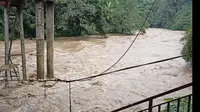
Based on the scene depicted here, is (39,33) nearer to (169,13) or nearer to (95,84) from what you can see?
(95,84)

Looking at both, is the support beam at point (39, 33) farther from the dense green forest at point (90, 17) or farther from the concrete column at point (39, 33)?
the dense green forest at point (90, 17)

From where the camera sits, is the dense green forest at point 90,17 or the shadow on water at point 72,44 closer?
the shadow on water at point 72,44

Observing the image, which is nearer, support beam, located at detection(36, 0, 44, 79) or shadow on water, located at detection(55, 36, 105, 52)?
support beam, located at detection(36, 0, 44, 79)

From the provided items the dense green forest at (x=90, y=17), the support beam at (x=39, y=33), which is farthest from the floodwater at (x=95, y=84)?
the dense green forest at (x=90, y=17)

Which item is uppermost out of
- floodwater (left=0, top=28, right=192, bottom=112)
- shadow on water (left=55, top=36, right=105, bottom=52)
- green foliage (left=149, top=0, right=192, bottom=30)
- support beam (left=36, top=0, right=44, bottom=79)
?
green foliage (left=149, top=0, right=192, bottom=30)

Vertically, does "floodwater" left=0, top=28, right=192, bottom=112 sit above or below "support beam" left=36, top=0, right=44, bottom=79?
below

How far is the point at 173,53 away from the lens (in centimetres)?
1831

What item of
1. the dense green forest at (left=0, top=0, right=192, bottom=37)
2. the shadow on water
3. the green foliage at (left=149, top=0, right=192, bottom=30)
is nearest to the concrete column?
the shadow on water

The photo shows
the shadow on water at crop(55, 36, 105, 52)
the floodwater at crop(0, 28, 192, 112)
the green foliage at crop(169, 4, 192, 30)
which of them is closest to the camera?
the floodwater at crop(0, 28, 192, 112)

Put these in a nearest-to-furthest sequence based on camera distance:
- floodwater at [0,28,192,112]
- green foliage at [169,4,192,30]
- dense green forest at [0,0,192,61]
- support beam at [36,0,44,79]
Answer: floodwater at [0,28,192,112] → support beam at [36,0,44,79] → dense green forest at [0,0,192,61] → green foliage at [169,4,192,30]

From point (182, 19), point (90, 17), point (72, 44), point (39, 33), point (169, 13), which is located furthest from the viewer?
point (169, 13)

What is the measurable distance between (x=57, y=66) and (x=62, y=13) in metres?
10.3

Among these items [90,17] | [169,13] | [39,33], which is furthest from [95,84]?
[169,13]

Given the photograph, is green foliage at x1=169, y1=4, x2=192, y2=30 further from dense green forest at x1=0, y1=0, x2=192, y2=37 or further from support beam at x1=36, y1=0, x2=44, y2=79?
support beam at x1=36, y1=0, x2=44, y2=79
